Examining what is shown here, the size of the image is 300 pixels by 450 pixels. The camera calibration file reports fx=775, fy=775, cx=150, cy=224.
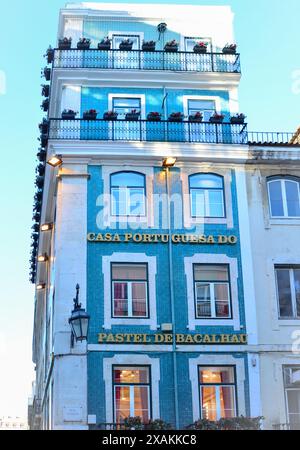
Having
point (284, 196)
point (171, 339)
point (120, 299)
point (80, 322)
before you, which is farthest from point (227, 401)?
point (284, 196)

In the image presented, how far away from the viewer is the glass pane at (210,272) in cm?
2430

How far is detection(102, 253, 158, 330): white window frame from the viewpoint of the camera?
76.0 ft

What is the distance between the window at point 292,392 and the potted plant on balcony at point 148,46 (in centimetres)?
1195

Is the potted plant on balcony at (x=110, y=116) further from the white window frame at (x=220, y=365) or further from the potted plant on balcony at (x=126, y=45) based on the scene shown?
the white window frame at (x=220, y=365)

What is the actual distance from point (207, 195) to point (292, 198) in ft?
9.49

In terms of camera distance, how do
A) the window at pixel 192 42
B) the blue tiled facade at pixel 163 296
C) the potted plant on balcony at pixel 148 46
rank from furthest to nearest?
the window at pixel 192 42 → the potted plant on balcony at pixel 148 46 → the blue tiled facade at pixel 163 296


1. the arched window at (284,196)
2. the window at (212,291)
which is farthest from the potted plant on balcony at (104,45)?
the window at (212,291)

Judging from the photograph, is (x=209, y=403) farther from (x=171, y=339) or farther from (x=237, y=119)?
(x=237, y=119)

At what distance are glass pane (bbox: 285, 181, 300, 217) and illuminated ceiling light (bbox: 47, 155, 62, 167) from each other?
299 inches

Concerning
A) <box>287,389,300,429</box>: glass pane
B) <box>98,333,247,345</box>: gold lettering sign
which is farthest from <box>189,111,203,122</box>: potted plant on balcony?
<box>287,389,300,429</box>: glass pane

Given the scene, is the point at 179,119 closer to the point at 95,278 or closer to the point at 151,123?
the point at 151,123

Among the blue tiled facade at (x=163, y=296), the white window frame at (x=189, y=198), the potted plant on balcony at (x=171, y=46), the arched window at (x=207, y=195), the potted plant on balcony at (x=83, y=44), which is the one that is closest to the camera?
the blue tiled facade at (x=163, y=296)

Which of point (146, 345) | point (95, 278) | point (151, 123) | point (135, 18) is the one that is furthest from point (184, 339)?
point (135, 18)
